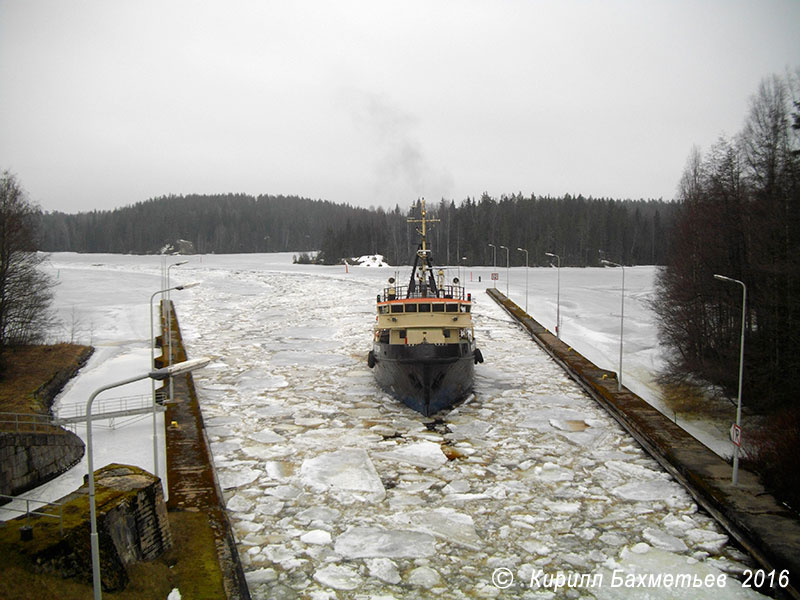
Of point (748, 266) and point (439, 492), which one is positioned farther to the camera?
point (748, 266)

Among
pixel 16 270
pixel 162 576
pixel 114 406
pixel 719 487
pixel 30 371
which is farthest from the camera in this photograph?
pixel 16 270

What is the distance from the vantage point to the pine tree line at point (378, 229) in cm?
10188

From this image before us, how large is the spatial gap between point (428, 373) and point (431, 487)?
19.0 ft

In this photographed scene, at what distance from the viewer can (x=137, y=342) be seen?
32875mm

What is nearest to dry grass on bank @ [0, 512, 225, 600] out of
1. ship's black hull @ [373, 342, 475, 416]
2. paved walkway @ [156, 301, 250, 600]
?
paved walkway @ [156, 301, 250, 600]

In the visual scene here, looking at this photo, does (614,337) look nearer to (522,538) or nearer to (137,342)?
(522,538)

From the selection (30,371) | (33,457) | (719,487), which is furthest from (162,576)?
(30,371)

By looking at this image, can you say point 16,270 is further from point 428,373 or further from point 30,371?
point 428,373

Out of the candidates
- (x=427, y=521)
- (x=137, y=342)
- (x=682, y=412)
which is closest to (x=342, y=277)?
(x=137, y=342)

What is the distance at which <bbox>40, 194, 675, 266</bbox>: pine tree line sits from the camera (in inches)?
4011

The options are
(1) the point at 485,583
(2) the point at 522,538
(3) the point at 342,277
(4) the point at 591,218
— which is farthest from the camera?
(4) the point at 591,218

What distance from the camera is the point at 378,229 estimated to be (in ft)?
374

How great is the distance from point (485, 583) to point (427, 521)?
248cm

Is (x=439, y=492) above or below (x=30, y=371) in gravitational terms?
below
